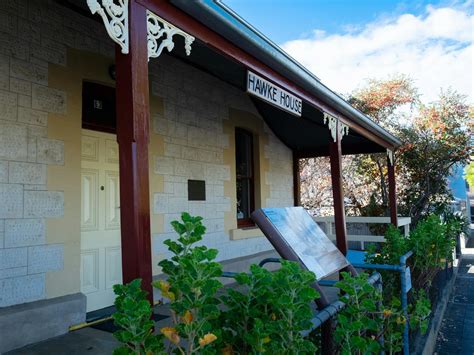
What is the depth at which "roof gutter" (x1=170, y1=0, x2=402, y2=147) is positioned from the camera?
9.12 ft

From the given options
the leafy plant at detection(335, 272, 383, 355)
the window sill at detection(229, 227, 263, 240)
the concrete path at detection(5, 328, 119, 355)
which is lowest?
the concrete path at detection(5, 328, 119, 355)

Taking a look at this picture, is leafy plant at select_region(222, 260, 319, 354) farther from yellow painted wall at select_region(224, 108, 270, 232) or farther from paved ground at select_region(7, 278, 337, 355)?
yellow painted wall at select_region(224, 108, 270, 232)

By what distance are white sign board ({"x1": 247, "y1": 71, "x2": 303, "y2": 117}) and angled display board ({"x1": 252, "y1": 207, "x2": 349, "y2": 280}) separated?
1.23 metres

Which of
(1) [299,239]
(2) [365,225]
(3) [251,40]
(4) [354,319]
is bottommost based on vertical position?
(4) [354,319]

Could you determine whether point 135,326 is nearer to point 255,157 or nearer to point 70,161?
point 70,161

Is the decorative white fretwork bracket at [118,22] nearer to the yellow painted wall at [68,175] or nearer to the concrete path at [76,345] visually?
the yellow painted wall at [68,175]

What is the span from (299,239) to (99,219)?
8.34ft

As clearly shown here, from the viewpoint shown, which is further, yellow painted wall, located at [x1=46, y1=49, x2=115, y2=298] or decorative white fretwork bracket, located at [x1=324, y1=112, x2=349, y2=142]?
decorative white fretwork bracket, located at [x1=324, y1=112, x2=349, y2=142]

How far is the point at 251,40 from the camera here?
10.9 ft

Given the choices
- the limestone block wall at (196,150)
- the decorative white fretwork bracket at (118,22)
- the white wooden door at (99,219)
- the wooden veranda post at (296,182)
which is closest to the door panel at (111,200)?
the white wooden door at (99,219)

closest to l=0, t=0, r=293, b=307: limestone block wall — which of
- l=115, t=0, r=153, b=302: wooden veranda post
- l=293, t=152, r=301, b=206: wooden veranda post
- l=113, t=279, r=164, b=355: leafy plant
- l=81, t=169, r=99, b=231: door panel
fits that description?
l=81, t=169, r=99, b=231: door panel

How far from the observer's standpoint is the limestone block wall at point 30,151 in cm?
343

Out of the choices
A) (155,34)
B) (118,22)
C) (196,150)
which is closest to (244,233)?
(196,150)

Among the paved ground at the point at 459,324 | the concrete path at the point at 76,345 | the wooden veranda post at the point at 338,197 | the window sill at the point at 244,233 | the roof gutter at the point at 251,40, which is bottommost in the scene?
the paved ground at the point at 459,324
